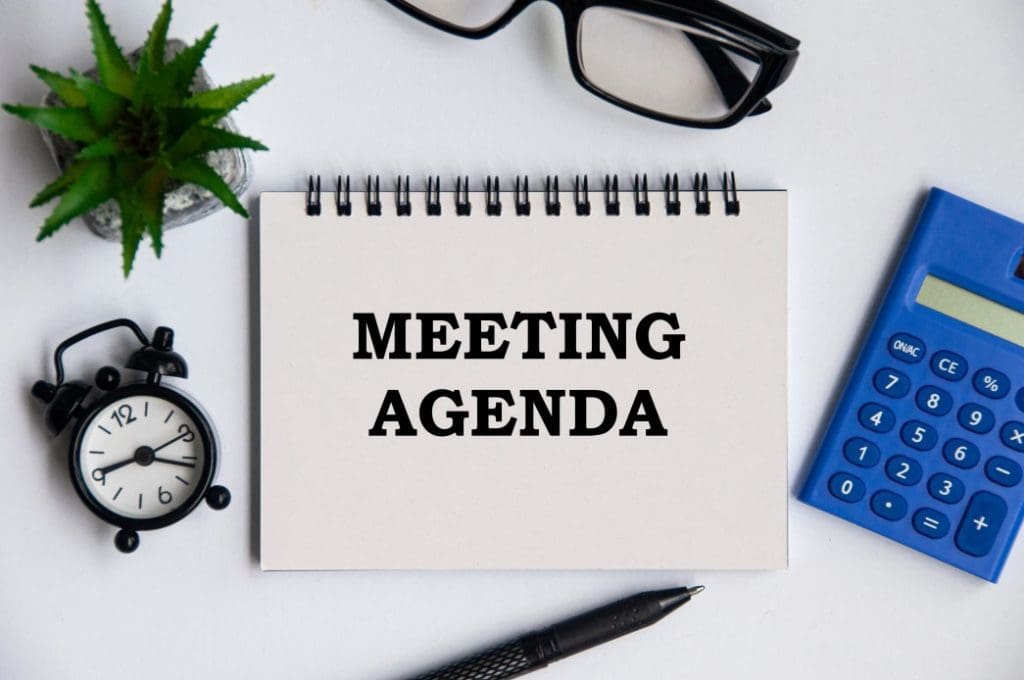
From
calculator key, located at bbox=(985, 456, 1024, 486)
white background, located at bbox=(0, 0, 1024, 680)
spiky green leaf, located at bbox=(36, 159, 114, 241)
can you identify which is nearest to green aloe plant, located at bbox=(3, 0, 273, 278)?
spiky green leaf, located at bbox=(36, 159, 114, 241)

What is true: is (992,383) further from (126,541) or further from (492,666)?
(126,541)

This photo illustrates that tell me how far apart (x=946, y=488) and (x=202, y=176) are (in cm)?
58

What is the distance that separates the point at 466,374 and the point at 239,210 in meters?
0.21

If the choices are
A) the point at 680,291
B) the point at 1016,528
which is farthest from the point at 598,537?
the point at 1016,528

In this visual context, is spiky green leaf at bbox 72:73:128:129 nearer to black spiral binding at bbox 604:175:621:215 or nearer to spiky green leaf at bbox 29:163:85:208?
spiky green leaf at bbox 29:163:85:208

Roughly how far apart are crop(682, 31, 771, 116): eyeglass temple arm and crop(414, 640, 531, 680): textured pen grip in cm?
45

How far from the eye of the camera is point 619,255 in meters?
0.73

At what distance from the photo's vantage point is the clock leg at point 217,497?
70 cm

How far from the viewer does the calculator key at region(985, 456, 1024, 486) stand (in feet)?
2.35

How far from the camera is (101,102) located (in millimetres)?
610

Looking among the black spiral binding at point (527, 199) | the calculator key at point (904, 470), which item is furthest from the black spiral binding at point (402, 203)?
the calculator key at point (904, 470)

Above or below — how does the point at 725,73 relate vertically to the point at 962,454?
above

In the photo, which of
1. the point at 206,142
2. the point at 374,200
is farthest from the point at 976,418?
the point at 206,142

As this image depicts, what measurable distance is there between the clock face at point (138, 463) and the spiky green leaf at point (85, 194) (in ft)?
0.51
